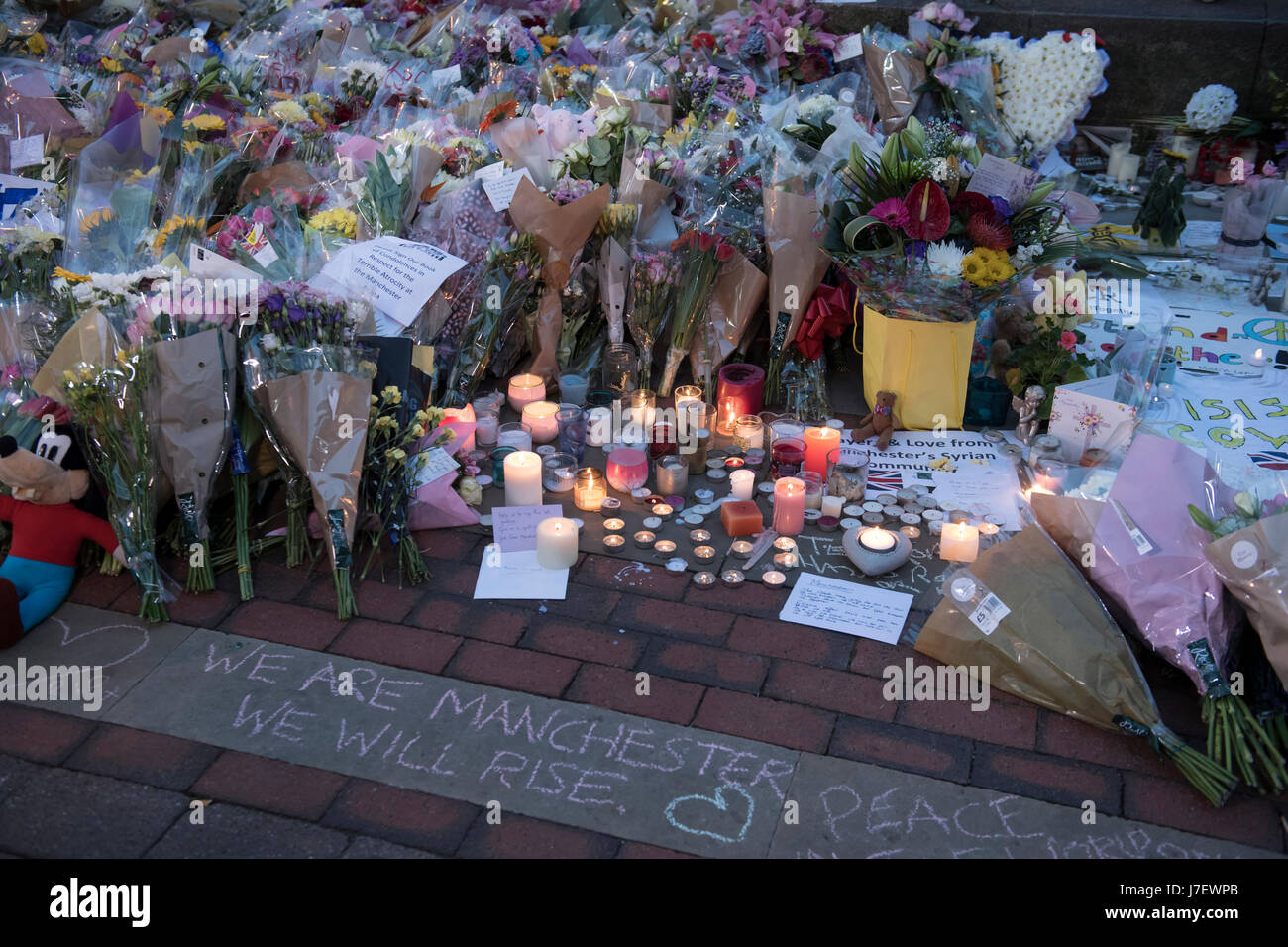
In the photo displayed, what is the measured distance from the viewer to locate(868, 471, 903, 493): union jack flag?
12.5 ft

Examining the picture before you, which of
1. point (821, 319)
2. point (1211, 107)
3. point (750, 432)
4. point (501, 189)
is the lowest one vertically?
point (750, 432)

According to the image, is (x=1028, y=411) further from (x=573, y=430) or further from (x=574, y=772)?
(x=574, y=772)

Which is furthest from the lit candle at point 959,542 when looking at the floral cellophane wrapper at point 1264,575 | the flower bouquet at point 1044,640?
the floral cellophane wrapper at point 1264,575

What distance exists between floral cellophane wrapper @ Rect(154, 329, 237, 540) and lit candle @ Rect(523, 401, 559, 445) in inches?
48.8

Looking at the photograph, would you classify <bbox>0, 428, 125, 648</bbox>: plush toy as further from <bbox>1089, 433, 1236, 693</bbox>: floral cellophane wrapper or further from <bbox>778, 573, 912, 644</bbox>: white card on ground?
<bbox>1089, 433, 1236, 693</bbox>: floral cellophane wrapper

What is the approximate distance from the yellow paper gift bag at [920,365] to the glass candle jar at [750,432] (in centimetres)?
56

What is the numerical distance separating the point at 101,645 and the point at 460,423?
4.66ft

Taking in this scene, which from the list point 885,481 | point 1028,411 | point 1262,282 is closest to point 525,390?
point 885,481

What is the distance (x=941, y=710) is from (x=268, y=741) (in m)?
1.80

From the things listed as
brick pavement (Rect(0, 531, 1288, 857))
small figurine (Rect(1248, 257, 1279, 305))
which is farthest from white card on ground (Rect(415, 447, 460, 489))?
small figurine (Rect(1248, 257, 1279, 305))

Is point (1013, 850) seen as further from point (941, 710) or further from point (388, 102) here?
point (388, 102)

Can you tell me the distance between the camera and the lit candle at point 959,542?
3340 millimetres

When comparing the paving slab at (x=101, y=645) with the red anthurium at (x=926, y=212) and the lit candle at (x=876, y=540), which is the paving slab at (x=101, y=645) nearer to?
the lit candle at (x=876, y=540)

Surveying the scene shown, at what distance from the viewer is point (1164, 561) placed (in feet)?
9.08
